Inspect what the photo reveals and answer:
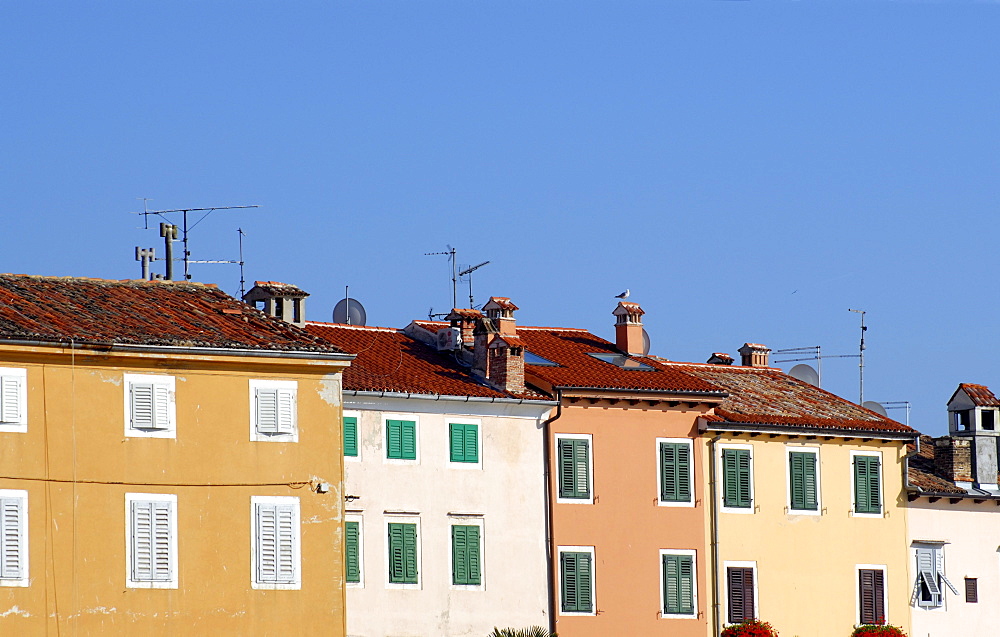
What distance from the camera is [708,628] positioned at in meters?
51.5

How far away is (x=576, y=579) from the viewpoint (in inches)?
1960

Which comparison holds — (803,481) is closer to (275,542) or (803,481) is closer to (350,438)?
(350,438)

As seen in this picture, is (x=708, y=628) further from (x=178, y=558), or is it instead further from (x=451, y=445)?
(x=178, y=558)

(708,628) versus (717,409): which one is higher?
(717,409)

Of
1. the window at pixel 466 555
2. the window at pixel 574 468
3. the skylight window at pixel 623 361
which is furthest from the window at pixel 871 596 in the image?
the window at pixel 466 555

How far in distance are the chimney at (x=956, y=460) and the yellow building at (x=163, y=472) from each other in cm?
2118

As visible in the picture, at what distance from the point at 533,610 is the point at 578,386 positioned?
5.81m

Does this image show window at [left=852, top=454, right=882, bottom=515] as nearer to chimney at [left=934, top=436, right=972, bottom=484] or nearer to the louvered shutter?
chimney at [left=934, top=436, right=972, bottom=484]

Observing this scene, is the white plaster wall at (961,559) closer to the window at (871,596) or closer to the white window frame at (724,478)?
the window at (871,596)

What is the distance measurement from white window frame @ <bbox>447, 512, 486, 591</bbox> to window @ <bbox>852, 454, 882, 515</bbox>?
1179cm

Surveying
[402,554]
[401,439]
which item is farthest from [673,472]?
[402,554]

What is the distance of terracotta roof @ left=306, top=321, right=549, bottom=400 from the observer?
48.3 meters

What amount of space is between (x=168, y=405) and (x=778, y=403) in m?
20.3

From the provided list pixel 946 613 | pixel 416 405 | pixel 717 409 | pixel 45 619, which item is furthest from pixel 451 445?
pixel 946 613
